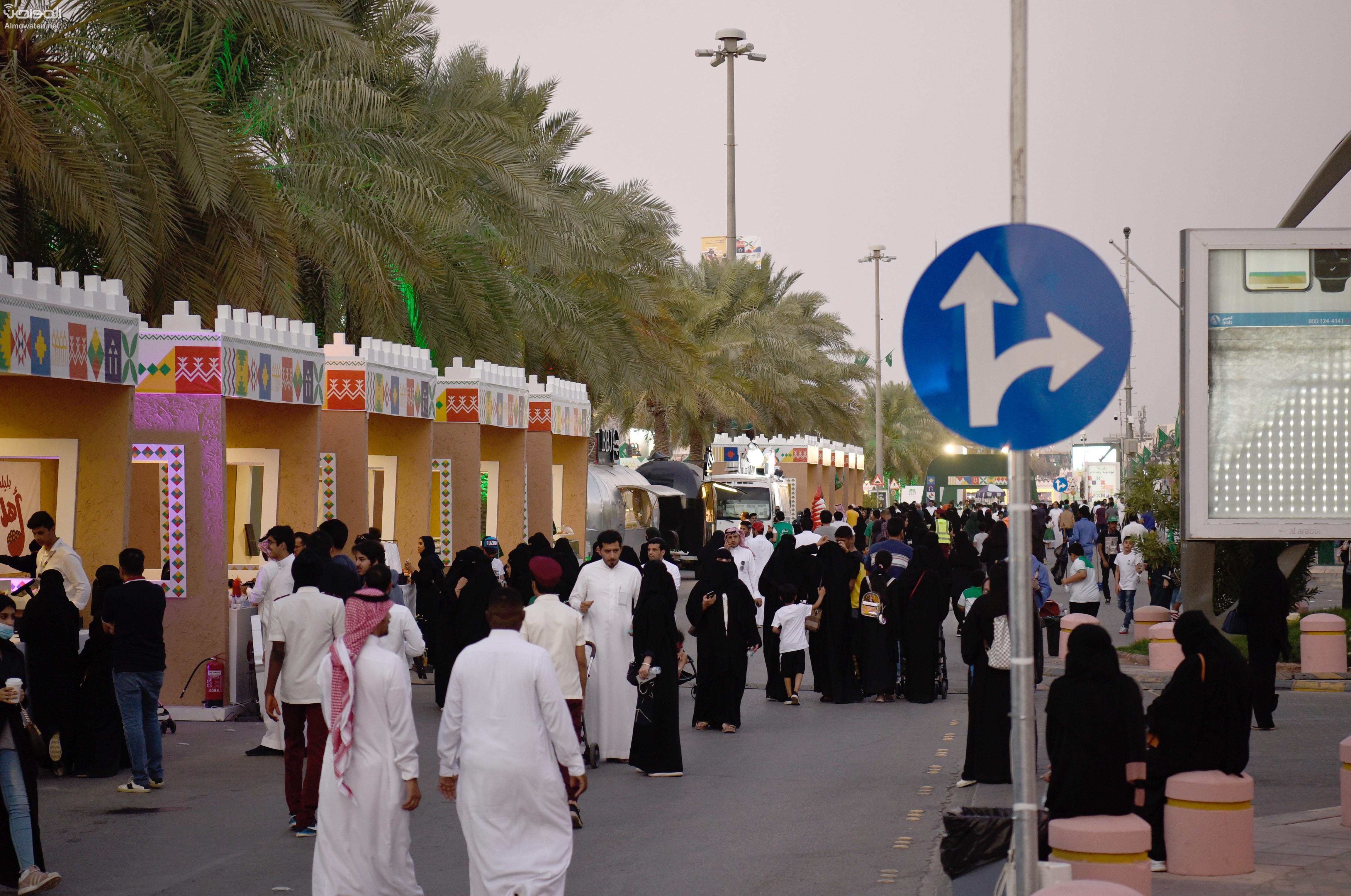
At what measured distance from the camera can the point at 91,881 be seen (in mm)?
7746

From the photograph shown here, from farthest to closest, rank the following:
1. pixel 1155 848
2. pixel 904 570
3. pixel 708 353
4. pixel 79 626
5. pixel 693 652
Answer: pixel 708 353, pixel 693 652, pixel 904 570, pixel 79 626, pixel 1155 848

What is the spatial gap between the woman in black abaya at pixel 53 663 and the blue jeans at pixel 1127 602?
15.9 m

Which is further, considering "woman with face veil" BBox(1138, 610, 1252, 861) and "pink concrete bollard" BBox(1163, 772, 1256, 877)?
"woman with face veil" BBox(1138, 610, 1252, 861)

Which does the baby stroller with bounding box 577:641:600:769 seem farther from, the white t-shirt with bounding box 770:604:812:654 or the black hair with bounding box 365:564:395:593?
the white t-shirt with bounding box 770:604:812:654

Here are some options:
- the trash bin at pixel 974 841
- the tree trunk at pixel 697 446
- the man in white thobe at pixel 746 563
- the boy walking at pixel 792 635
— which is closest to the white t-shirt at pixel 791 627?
the boy walking at pixel 792 635

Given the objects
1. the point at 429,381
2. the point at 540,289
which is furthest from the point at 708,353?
the point at 429,381

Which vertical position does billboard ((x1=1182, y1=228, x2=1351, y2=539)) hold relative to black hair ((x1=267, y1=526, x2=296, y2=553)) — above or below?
above

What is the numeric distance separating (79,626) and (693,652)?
1006cm

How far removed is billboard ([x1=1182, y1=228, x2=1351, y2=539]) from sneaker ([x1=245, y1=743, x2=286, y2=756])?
7053 millimetres

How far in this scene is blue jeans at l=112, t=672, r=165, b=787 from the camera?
32.8ft

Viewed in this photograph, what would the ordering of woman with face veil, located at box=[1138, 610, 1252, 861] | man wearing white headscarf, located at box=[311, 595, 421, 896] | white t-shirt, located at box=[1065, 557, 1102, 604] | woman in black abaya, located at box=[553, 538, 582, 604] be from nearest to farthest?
man wearing white headscarf, located at box=[311, 595, 421, 896], woman with face veil, located at box=[1138, 610, 1252, 861], woman in black abaya, located at box=[553, 538, 582, 604], white t-shirt, located at box=[1065, 557, 1102, 604]

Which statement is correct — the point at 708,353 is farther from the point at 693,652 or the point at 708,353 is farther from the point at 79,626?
the point at 79,626

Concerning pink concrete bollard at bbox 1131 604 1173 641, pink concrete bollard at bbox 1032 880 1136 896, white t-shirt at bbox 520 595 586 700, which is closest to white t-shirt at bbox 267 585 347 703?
white t-shirt at bbox 520 595 586 700

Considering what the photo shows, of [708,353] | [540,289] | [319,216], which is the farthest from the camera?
[708,353]
